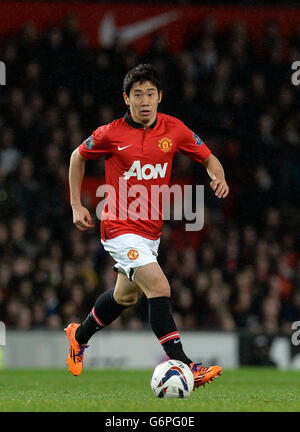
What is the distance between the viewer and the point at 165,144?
6.73m

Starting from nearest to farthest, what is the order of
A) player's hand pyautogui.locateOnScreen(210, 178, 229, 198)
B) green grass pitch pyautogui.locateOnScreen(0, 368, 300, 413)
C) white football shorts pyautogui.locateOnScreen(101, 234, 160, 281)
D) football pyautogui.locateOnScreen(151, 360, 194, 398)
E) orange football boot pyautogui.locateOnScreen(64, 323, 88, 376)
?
green grass pitch pyautogui.locateOnScreen(0, 368, 300, 413) < football pyautogui.locateOnScreen(151, 360, 194, 398) < white football shorts pyautogui.locateOnScreen(101, 234, 160, 281) < player's hand pyautogui.locateOnScreen(210, 178, 229, 198) < orange football boot pyautogui.locateOnScreen(64, 323, 88, 376)

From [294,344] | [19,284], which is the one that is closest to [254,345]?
[294,344]

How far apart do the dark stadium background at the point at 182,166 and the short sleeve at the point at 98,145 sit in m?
5.73

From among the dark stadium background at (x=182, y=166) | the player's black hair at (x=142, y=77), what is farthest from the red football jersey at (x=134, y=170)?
the dark stadium background at (x=182, y=166)

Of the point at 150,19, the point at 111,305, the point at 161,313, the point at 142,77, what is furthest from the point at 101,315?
the point at 150,19

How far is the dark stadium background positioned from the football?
20.7ft

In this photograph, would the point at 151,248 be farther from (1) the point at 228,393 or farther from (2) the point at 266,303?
(2) the point at 266,303

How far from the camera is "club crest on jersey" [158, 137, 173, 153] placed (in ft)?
22.0

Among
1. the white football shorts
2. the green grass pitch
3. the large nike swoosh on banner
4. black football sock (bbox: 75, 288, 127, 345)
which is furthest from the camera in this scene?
the large nike swoosh on banner

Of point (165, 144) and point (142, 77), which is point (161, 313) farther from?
point (142, 77)

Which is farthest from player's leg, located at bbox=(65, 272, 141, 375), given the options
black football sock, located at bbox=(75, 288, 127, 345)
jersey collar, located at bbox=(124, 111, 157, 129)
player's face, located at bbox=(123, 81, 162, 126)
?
player's face, located at bbox=(123, 81, 162, 126)

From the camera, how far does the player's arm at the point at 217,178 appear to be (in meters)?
6.67

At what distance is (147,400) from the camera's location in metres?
5.94

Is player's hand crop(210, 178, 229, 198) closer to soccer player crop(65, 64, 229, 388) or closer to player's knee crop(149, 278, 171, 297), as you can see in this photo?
soccer player crop(65, 64, 229, 388)
